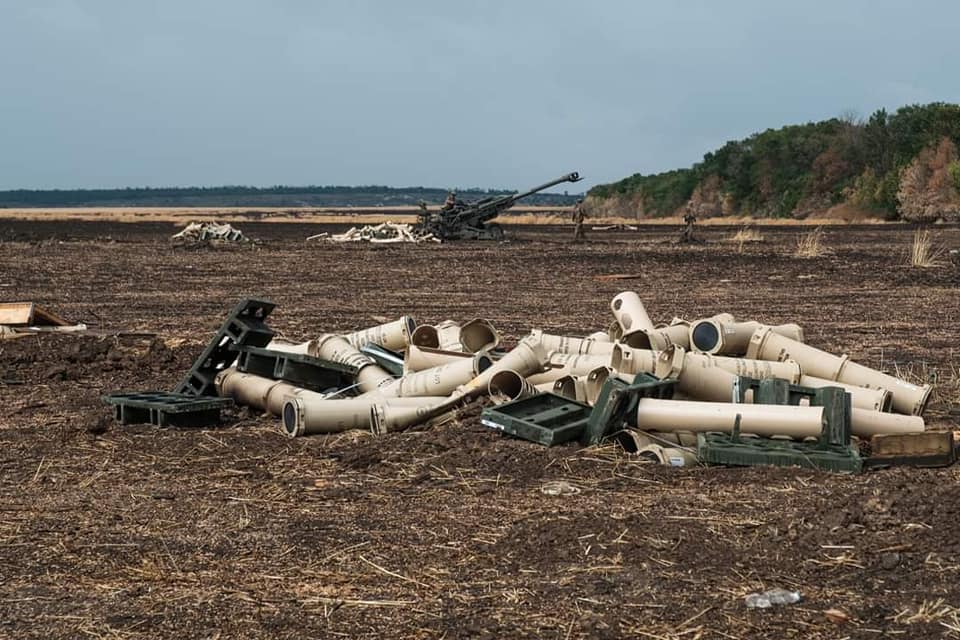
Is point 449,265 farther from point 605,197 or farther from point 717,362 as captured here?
point 605,197

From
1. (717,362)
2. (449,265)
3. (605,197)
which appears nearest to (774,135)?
(605,197)

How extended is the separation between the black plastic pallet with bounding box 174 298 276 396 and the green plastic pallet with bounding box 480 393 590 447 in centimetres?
A: 242

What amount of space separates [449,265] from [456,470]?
69.0 feet

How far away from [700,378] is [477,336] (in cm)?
228

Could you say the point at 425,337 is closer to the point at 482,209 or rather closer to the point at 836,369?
the point at 836,369

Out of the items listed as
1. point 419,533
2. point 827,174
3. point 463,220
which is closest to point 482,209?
point 463,220

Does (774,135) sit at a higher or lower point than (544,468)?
higher

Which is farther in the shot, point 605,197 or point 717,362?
point 605,197

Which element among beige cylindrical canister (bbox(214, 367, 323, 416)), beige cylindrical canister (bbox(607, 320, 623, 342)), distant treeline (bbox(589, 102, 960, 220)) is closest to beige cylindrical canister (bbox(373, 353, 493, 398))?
beige cylindrical canister (bbox(214, 367, 323, 416))

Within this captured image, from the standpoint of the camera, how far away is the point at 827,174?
265ft

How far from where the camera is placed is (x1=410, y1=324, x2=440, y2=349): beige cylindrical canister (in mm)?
9641

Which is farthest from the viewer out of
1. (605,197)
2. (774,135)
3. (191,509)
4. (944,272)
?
(605,197)

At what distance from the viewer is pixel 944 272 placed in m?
23.3

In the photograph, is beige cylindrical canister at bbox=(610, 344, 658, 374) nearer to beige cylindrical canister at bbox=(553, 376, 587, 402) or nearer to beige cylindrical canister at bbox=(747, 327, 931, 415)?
beige cylindrical canister at bbox=(553, 376, 587, 402)
